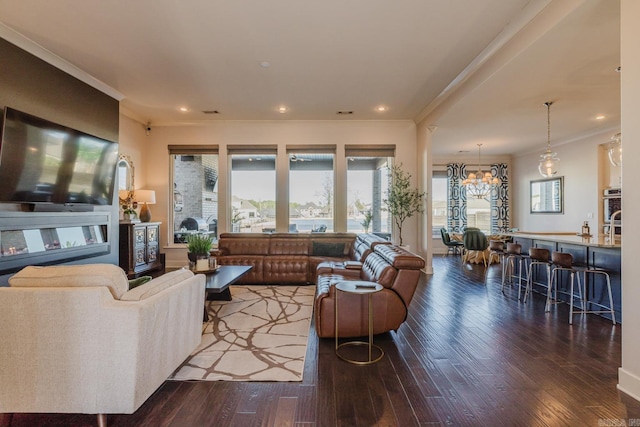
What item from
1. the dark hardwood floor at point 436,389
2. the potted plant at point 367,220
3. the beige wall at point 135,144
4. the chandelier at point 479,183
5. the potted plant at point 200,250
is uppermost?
the beige wall at point 135,144

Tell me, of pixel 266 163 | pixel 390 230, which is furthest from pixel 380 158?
pixel 266 163

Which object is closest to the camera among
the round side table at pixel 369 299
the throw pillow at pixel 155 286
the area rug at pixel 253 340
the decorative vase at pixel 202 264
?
the throw pillow at pixel 155 286

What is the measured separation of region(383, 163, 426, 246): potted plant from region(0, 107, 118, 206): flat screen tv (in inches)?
205

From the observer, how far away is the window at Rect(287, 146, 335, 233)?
679cm

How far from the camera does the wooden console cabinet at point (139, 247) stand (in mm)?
5184

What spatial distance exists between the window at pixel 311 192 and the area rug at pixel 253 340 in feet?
8.30

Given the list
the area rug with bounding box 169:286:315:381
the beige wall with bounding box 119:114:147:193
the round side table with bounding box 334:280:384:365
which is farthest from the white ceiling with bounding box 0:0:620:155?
the area rug with bounding box 169:286:315:381

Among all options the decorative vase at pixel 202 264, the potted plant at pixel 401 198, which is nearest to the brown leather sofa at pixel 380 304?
the decorative vase at pixel 202 264

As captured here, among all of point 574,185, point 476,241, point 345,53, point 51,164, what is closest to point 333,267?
point 345,53

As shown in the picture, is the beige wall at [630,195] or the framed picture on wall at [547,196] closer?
the beige wall at [630,195]

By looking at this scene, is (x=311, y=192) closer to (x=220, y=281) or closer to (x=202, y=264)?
(x=202, y=264)

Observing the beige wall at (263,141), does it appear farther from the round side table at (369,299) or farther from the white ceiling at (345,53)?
the round side table at (369,299)

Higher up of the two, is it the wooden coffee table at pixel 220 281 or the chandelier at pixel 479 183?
the chandelier at pixel 479 183

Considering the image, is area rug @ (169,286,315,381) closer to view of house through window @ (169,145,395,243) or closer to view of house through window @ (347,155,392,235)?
view of house through window @ (169,145,395,243)
